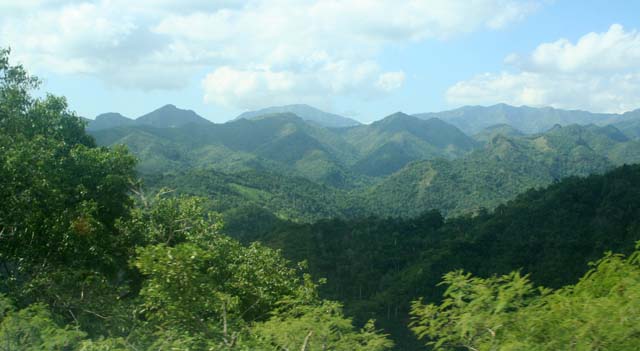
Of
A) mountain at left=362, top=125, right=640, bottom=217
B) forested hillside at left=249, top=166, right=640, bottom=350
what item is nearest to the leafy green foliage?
forested hillside at left=249, top=166, right=640, bottom=350

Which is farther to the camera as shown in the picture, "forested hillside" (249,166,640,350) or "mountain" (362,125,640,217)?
"mountain" (362,125,640,217)

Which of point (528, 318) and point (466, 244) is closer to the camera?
point (528, 318)

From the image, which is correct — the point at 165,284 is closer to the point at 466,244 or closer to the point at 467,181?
the point at 466,244

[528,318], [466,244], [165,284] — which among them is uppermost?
[165,284]

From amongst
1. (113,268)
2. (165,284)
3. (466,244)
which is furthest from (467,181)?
(165,284)

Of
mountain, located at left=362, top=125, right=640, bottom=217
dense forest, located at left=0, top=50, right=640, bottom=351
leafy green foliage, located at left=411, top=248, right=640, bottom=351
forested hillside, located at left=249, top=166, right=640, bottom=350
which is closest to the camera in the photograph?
leafy green foliage, located at left=411, top=248, right=640, bottom=351

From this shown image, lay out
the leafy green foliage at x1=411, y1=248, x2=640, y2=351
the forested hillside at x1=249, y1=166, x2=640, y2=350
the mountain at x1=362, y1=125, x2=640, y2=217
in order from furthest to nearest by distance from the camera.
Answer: the mountain at x1=362, y1=125, x2=640, y2=217 < the forested hillside at x1=249, y1=166, x2=640, y2=350 < the leafy green foliage at x1=411, y1=248, x2=640, y2=351

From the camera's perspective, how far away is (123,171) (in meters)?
13.0

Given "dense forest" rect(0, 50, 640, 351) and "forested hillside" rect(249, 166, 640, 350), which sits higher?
"dense forest" rect(0, 50, 640, 351)

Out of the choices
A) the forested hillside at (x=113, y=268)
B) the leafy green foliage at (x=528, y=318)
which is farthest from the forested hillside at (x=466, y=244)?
the leafy green foliage at (x=528, y=318)

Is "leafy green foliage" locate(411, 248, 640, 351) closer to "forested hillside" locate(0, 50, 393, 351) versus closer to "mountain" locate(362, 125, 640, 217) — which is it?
"forested hillside" locate(0, 50, 393, 351)

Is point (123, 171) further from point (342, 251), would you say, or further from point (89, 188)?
point (342, 251)

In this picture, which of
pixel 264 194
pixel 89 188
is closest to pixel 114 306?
pixel 89 188

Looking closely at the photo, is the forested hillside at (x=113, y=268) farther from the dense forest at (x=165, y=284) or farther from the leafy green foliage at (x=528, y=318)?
the leafy green foliage at (x=528, y=318)
